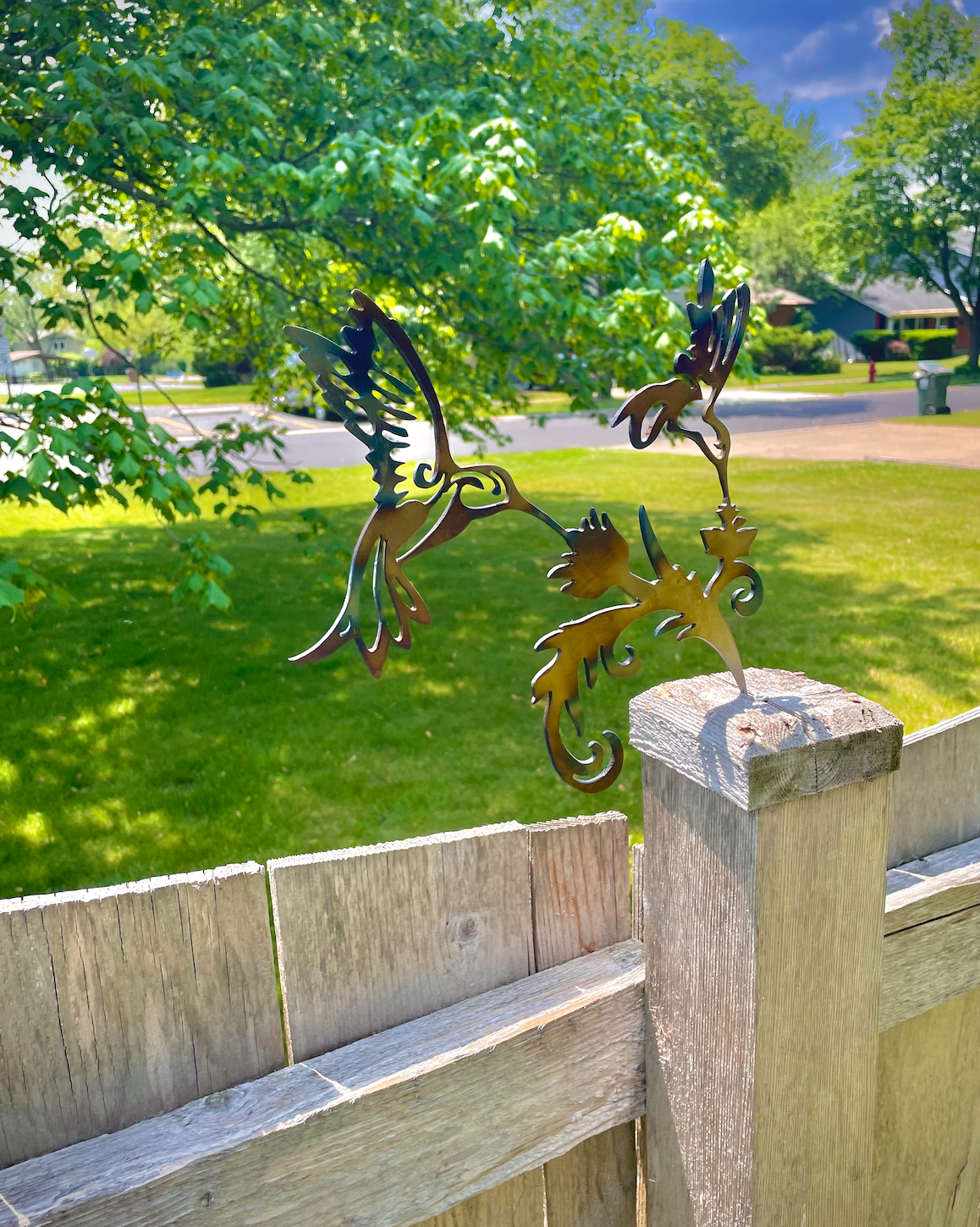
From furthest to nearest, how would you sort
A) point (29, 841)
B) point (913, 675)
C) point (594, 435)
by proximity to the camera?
point (594, 435), point (913, 675), point (29, 841)

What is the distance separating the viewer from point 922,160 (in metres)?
35.0

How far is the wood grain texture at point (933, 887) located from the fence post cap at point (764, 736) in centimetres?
30

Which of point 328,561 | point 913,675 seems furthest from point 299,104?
point 913,675

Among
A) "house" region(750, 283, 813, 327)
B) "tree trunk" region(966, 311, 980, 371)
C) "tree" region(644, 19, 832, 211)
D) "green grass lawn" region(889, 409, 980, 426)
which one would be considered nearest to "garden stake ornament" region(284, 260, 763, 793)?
"green grass lawn" region(889, 409, 980, 426)

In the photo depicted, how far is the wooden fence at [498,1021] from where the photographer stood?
3.58 ft

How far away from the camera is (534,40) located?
5.84 m

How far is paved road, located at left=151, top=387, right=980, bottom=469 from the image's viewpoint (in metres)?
17.4

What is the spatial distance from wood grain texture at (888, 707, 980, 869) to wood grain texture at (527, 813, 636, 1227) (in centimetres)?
49

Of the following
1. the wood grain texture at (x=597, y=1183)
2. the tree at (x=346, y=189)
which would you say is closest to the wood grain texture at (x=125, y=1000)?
the wood grain texture at (x=597, y=1183)

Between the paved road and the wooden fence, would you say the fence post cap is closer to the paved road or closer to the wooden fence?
the wooden fence

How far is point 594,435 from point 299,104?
1411 cm

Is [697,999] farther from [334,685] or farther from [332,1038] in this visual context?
[334,685]

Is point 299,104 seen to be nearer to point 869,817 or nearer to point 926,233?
point 869,817

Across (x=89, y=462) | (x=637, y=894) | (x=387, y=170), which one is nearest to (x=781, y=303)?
(x=387, y=170)
